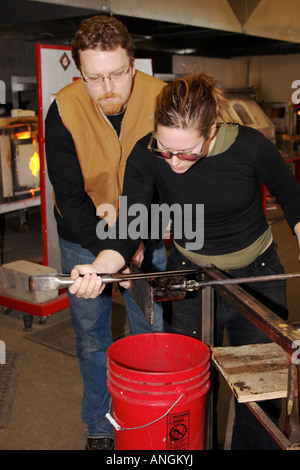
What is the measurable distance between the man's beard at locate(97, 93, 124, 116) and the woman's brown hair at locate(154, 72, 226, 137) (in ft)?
Answer: 1.16

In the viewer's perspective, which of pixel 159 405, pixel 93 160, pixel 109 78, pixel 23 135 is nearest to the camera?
pixel 159 405

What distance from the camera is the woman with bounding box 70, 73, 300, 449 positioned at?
140cm

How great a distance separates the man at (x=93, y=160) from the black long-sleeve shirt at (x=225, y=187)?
259 millimetres

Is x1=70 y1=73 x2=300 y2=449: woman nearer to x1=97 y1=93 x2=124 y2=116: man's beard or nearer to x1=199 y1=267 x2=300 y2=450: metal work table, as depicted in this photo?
x1=199 y1=267 x2=300 y2=450: metal work table

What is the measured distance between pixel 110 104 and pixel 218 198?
512 millimetres

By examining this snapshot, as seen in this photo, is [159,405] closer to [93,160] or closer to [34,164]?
[93,160]

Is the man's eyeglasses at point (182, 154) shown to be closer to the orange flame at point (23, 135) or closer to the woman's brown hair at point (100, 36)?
the woman's brown hair at point (100, 36)

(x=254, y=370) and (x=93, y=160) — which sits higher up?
(x=93, y=160)

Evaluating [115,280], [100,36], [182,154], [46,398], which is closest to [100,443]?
[46,398]

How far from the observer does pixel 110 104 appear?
1.73 meters

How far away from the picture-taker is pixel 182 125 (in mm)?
1328

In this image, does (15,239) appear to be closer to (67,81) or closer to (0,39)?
(0,39)

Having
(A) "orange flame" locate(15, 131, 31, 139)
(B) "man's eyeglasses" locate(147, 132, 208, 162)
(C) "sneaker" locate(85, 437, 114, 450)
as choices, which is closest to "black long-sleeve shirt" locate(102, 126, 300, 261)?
(B) "man's eyeglasses" locate(147, 132, 208, 162)

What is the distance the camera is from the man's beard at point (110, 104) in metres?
1.70
